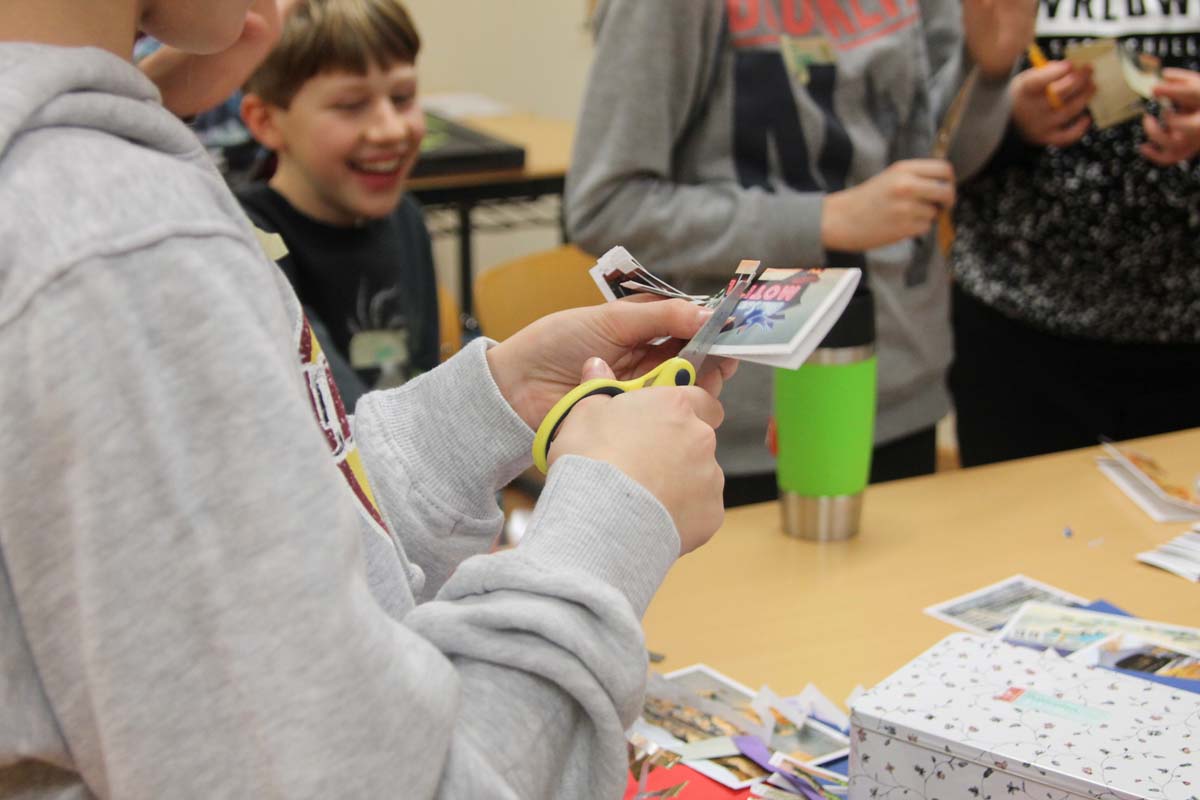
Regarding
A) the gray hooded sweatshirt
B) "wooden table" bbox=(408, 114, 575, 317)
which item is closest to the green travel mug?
the gray hooded sweatshirt

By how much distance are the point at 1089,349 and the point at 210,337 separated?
1.65m

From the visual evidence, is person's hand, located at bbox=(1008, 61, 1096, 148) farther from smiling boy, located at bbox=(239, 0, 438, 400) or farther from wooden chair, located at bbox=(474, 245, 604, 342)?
smiling boy, located at bbox=(239, 0, 438, 400)

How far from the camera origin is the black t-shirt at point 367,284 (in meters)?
2.05

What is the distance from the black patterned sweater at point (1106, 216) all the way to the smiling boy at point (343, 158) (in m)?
0.96

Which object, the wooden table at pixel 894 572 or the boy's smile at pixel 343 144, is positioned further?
the boy's smile at pixel 343 144

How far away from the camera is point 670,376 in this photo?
748 millimetres

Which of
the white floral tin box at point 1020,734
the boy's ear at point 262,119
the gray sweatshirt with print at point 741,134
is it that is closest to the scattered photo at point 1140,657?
the white floral tin box at point 1020,734

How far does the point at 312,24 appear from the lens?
2.00m

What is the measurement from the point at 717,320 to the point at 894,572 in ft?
1.84

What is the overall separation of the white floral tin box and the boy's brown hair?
1.48 meters

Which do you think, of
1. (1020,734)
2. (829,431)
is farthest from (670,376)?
(829,431)

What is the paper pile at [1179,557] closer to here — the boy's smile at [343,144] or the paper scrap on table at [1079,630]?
the paper scrap on table at [1079,630]

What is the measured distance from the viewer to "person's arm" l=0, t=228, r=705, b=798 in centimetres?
48

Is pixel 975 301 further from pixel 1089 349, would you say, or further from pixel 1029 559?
pixel 1029 559
